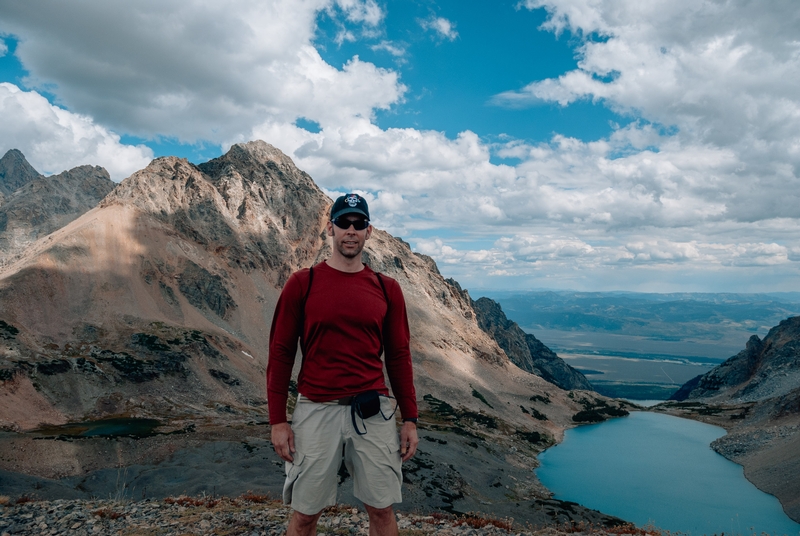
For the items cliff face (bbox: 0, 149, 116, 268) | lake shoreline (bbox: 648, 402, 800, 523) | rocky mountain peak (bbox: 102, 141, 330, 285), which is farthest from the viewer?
cliff face (bbox: 0, 149, 116, 268)

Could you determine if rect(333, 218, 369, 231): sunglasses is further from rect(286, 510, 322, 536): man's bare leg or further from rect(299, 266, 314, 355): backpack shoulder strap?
rect(286, 510, 322, 536): man's bare leg

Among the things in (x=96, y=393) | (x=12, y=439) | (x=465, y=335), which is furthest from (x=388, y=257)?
(x=12, y=439)

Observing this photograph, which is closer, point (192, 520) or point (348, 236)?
point (348, 236)

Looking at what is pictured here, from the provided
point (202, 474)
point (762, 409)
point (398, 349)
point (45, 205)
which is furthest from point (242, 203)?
point (762, 409)

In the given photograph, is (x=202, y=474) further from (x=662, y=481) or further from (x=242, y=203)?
(x=242, y=203)

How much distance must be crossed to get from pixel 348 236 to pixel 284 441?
2.80m

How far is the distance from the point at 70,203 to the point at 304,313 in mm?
189162

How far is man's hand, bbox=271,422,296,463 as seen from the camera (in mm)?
5934

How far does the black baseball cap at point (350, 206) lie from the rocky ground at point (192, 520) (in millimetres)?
9033

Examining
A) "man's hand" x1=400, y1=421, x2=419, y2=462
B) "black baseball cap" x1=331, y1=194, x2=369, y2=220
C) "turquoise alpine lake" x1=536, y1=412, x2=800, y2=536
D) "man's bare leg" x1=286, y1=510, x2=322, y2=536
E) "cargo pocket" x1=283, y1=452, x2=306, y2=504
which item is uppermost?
"black baseball cap" x1=331, y1=194, x2=369, y2=220

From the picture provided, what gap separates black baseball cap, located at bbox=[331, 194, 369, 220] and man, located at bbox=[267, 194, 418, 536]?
0.03 meters

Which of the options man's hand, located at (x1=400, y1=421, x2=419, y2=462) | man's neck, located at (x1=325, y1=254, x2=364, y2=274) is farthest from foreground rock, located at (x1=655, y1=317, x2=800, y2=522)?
man's neck, located at (x1=325, y1=254, x2=364, y2=274)

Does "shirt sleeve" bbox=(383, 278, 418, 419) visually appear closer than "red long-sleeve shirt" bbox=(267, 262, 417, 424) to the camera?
No

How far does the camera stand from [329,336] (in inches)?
233
